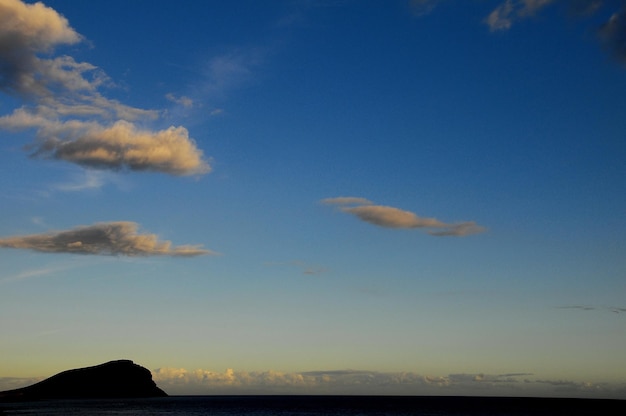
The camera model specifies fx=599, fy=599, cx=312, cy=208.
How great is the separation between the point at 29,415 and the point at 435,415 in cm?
10398

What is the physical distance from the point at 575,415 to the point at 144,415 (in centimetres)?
11722

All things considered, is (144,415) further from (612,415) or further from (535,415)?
(612,415)

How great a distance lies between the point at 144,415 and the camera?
498 ft

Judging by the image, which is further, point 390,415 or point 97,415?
point 390,415

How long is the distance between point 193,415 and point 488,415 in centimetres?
8204

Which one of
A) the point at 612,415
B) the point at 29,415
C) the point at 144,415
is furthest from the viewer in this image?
the point at 612,415

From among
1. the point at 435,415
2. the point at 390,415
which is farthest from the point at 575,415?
the point at 390,415

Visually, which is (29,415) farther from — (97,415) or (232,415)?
(232,415)

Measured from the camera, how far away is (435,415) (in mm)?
166375

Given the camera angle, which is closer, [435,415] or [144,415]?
[144,415]

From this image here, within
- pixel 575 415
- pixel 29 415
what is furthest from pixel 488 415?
→ pixel 29 415

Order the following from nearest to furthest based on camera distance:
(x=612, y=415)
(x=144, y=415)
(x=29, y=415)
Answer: (x=29, y=415) < (x=144, y=415) < (x=612, y=415)

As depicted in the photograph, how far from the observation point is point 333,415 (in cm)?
16625

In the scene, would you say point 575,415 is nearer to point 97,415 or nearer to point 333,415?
point 333,415
